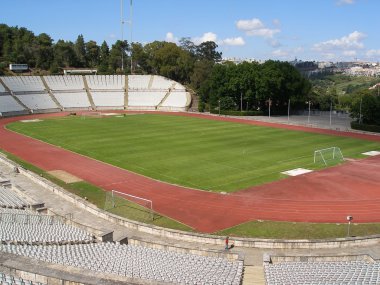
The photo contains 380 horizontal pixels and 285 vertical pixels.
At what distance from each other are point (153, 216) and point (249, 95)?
6327 cm

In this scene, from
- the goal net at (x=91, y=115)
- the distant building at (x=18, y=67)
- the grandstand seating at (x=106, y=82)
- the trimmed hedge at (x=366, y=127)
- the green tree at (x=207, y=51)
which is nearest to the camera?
the trimmed hedge at (x=366, y=127)

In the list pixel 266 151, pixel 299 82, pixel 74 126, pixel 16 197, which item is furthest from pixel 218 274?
pixel 299 82

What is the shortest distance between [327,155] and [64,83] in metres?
77.3

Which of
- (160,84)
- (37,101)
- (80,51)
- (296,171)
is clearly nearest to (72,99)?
(37,101)

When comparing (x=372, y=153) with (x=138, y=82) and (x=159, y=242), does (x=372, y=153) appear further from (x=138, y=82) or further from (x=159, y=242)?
(x=138, y=82)

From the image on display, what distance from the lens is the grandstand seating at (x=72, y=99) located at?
9575 cm

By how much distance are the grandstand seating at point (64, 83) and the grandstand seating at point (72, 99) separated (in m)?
2.96

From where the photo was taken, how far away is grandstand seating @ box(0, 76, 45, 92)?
314ft

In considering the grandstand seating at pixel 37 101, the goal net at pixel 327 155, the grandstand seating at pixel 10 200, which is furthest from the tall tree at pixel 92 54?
the grandstand seating at pixel 10 200

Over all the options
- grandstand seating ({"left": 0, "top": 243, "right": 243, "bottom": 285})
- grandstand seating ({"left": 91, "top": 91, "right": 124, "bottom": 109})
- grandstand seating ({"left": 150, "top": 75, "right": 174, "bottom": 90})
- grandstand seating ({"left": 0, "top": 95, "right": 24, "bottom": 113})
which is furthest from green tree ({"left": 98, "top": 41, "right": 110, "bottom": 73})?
grandstand seating ({"left": 0, "top": 243, "right": 243, "bottom": 285})

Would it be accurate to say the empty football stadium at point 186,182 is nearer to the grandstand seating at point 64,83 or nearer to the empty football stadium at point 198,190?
the empty football stadium at point 198,190

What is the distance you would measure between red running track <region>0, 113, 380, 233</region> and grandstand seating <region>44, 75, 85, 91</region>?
63496 mm

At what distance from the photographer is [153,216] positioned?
26.8m

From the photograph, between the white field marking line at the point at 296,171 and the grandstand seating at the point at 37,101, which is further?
the grandstand seating at the point at 37,101
